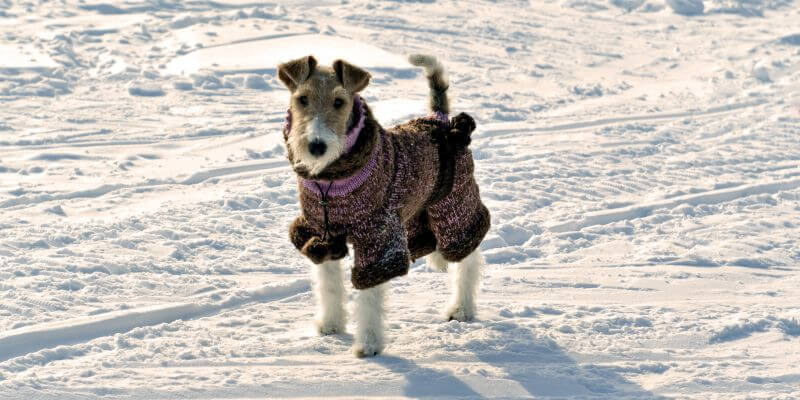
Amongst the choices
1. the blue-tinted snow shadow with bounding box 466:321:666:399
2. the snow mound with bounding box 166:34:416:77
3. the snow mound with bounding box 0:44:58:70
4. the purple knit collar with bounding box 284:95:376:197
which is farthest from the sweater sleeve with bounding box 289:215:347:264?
the snow mound with bounding box 0:44:58:70

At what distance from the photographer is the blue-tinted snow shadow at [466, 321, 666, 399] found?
15.5 ft

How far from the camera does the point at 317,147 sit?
4320mm

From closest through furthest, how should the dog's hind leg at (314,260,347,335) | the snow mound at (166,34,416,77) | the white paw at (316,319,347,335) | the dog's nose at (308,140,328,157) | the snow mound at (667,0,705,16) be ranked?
the dog's nose at (308,140,328,157)
the dog's hind leg at (314,260,347,335)
the white paw at (316,319,347,335)
the snow mound at (166,34,416,77)
the snow mound at (667,0,705,16)

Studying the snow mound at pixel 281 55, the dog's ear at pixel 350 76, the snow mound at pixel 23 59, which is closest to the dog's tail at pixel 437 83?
the dog's ear at pixel 350 76

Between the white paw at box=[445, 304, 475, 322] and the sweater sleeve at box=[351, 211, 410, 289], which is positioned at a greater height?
the sweater sleeve at box=[351, 211, 410, 289]

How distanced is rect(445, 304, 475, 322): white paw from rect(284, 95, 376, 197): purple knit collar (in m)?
1.31

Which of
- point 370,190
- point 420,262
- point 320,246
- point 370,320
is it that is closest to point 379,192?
point 370,190

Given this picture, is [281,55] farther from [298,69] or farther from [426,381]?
[426,381]

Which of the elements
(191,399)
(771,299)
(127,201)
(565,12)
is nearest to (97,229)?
(127,201)

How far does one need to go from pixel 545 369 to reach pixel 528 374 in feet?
0.35

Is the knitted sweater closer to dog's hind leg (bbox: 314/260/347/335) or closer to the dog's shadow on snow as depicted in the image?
dog's hind leg (bbox: 314/260/347/335)

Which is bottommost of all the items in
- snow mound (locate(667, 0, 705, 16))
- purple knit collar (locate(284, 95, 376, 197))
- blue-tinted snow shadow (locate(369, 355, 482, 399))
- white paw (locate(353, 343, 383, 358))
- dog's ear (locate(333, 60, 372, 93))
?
blue-tinted snow shadow (locate(369, 355, 482, 399))

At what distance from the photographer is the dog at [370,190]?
4516mm

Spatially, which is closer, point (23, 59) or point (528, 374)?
point (528, 374)
